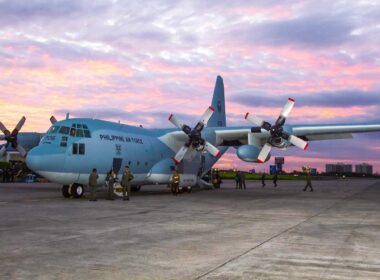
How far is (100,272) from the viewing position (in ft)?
20.5

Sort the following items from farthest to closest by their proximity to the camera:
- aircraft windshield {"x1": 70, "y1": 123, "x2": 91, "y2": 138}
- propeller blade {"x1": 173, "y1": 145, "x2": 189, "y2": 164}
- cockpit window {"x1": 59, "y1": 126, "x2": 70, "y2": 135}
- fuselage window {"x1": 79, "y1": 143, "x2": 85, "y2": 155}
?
1. propeller blade {"x1": 173, "y1": 145, "x2": 189, "y2": 164}
2. aircraft windshield {"x1": 70, "y1": 123, "x2": 91, "y2": 138}
3. fuselage window {"x1": 79, "y1": 143, "x2": 85, "y2": 155}
4. cockpit window {"x1": 59, "y1": 126, "x2": 70, "y2": 135}

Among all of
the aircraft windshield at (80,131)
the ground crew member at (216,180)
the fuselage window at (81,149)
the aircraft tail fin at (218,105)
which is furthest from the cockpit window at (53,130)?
the ground crew member at (216,180)

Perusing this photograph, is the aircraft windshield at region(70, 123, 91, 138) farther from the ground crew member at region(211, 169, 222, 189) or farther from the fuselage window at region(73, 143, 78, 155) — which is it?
the ground crew member at region(211, 169, 222, 189)

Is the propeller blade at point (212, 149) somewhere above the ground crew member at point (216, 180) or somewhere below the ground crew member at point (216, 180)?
above

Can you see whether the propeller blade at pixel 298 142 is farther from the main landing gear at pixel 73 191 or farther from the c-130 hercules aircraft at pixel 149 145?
the main landing gear at pixel 73 191

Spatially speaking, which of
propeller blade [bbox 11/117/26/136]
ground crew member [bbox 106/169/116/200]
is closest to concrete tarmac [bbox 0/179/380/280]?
ground crew member [bbox 106/169/116/200]

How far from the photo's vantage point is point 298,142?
83.3 ft

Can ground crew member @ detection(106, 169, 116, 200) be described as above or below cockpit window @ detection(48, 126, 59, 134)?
below

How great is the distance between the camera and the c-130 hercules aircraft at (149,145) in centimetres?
2070

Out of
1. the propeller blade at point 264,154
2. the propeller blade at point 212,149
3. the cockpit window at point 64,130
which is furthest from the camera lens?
the propeller blade at point 212,149

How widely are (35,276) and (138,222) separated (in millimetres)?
6468

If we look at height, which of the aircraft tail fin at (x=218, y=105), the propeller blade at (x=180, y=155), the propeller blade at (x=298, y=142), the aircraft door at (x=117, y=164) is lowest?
the aircraft door at (x=117, y=164)

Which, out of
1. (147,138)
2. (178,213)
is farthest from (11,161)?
(178,213)

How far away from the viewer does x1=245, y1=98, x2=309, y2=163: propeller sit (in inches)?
1003
